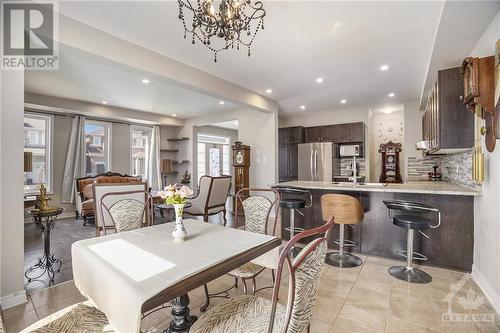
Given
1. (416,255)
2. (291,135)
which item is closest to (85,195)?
(291,135)

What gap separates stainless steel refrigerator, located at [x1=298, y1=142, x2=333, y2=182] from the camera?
19.7 feet

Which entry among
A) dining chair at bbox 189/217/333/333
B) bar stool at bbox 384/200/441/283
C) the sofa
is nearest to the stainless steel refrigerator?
bar stool at bbox 384/200/441/283

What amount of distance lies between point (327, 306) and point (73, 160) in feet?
20.9

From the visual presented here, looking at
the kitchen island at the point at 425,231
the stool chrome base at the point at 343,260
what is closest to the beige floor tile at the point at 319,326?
the stool chrome base at the point at 343,260

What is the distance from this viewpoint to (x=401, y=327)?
178cm

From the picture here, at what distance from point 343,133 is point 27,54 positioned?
6.19 meters

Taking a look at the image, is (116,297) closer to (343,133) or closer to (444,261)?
(444,261)

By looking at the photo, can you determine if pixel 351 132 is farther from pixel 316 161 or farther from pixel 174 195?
pixel 174 195

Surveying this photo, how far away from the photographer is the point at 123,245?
1533 millimetres

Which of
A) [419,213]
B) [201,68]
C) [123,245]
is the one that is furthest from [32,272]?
[419,213]

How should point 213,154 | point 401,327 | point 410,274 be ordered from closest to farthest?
point 401,327
point 410,274
point 213,154

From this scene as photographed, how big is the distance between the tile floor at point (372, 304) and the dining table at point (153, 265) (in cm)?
72

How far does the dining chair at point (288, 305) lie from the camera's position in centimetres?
91

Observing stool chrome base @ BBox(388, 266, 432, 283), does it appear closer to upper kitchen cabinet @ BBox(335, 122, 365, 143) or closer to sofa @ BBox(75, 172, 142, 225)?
upper kitchen cabinet @ BBox(335, 122, 365, 143)
